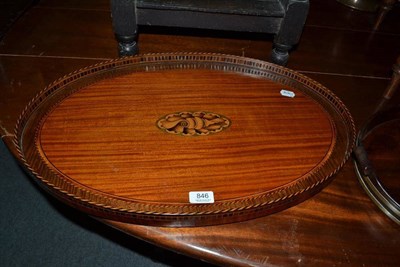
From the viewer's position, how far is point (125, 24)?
84 centimetres

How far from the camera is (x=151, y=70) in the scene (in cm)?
82

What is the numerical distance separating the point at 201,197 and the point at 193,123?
184 mm

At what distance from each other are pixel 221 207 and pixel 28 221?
2.71 ft

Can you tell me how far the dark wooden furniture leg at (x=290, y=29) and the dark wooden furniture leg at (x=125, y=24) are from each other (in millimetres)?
357

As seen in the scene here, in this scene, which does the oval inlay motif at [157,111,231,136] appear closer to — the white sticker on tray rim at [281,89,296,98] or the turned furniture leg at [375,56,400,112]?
the white sticker on tray rim at [281,89,296,98]

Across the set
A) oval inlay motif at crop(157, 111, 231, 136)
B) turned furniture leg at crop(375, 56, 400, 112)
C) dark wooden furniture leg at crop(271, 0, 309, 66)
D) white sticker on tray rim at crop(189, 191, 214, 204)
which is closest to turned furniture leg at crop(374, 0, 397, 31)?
turned furniture leg at crop(375, 56, 400, 112)

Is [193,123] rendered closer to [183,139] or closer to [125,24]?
[183,139]

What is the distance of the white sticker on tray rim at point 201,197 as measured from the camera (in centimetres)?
54

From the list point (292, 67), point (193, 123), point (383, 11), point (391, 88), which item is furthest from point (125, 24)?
point (383, 11)

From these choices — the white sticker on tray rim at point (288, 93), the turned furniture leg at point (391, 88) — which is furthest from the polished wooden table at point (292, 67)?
the white sticker on tray rim at point (288, 93)

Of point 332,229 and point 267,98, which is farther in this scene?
point 267,98

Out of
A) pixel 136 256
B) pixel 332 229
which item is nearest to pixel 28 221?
pixel 136 256

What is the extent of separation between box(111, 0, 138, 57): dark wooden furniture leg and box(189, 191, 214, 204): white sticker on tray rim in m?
0.49

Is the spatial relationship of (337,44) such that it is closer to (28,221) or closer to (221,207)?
(221,207)
